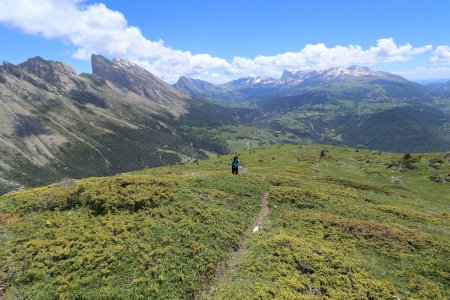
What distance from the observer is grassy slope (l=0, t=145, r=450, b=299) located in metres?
23.6

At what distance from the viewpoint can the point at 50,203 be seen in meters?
34.9

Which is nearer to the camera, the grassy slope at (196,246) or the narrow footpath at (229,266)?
the grassy slope at (196,246)

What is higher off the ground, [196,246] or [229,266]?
[196,246]

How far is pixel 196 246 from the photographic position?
2816 centimetres

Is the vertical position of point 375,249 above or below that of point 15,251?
below

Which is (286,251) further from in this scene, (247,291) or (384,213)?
(384,213)

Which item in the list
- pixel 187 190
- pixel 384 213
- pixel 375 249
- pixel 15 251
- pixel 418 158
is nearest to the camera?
pixel 15 251

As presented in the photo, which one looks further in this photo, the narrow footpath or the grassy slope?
the narrow footpath

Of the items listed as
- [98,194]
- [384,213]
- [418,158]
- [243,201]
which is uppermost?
[98,194]

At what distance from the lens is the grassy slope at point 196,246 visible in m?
23.6

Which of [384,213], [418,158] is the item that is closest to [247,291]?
[384,213]

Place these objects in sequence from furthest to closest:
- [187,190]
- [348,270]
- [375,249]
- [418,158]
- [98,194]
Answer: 1. [418,158]
2. [187,190]
3. [98,194]
4. [375,249]
5. [348,270]

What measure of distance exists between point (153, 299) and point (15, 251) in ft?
41.9

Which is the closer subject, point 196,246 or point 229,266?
point 229,266
